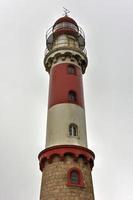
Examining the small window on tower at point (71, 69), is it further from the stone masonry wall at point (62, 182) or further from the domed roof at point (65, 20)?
the stone masonry wall at point (62, 182)

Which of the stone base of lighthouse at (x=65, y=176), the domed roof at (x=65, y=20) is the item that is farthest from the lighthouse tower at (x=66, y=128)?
the domed roof at (x=65, y=20)

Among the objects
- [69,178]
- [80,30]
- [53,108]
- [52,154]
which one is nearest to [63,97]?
[53,108]

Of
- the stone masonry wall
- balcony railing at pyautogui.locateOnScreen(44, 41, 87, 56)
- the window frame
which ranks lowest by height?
the stone masonry wall

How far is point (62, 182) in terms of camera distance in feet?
62.1

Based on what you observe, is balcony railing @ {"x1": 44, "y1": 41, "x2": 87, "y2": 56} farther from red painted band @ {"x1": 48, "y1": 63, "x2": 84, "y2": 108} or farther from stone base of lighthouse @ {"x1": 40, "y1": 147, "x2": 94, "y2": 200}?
stone base of lighthouse @ {"x1": 40, "y1": 147, "x2": 94, "y2": 200}

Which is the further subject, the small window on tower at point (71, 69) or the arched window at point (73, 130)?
the small window on tower at point (71, 69)

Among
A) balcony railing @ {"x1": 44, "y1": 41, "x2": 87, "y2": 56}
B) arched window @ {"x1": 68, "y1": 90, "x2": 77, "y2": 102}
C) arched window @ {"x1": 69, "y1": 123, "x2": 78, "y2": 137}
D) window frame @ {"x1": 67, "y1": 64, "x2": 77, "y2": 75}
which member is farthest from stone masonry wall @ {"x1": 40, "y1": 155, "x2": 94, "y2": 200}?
balcony railing @ {"x1": 44, "y1": 41, "x2": 87, "y2": 56}

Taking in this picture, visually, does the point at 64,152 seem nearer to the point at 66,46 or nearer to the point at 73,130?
the point at 73,130

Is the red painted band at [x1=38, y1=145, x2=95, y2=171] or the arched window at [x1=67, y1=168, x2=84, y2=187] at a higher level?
the red painted band at [x1=38, y1=145, x2=95, y2=171]

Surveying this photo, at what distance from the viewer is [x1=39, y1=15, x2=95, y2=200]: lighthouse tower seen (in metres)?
19.1

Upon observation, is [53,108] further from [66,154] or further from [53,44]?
[53,44]

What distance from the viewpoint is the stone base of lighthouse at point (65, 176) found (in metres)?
18.7

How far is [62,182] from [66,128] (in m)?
3.50

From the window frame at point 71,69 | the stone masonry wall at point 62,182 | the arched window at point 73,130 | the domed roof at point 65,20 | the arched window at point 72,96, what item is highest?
the domed roof at point 65,20
